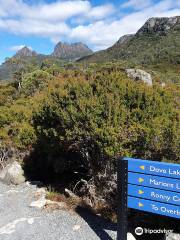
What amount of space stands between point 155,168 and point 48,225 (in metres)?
2.48

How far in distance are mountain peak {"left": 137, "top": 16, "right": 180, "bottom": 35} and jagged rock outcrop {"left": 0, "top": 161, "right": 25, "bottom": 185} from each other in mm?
137727

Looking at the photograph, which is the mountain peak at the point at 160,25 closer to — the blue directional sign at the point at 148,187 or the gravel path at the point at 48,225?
the gravel path at the point at 48,225

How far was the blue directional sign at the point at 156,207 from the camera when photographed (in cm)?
495

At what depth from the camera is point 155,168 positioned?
503cm

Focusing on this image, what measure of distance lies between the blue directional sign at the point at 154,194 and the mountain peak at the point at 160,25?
14125 cm

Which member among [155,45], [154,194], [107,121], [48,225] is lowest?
[48,225]

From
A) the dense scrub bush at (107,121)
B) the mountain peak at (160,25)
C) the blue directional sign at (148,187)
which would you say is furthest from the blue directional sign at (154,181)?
the mountain peak at (160,25)

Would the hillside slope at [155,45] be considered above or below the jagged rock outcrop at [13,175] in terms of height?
above

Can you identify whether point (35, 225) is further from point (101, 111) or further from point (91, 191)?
point (101, 111)

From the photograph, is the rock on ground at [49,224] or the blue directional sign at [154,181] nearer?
the blue directional sign at [154,181]

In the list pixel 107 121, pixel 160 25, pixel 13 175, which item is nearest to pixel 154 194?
pixel 107 121

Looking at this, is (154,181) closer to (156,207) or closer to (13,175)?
(156,207)

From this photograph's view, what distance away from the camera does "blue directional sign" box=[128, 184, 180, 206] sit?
4938 mm

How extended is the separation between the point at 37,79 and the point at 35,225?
86.7ft
